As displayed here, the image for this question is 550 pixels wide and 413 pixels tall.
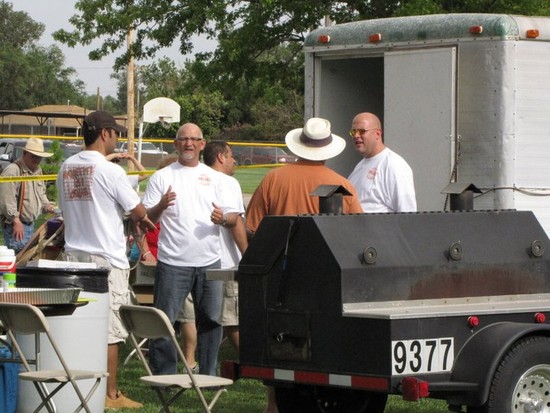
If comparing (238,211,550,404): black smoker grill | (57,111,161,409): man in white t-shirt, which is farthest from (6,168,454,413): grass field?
(238,211,550,404): black smoker grill

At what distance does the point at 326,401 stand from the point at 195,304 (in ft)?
6.42

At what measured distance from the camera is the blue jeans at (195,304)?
361 inches

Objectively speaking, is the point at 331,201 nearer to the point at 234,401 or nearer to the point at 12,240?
the point at 234,401

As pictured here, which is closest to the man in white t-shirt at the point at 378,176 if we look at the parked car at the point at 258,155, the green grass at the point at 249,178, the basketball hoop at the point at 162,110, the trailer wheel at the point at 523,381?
the trailer wheel at the point at 523,381

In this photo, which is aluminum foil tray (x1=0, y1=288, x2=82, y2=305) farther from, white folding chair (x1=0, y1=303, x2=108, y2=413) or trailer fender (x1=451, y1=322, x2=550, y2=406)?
trailer fender (x1=451, y1=322, x2=550, y2=406)

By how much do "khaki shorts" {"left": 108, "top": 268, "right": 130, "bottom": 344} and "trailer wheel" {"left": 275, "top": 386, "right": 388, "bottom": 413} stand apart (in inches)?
59.4

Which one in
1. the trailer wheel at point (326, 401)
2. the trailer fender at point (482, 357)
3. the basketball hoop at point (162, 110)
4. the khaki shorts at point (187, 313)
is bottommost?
the trailer wheel at point (326, 401)

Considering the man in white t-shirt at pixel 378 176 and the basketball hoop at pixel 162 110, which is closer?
the man in white t-shirt at pixel 378 176

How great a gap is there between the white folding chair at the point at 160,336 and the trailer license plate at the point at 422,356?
102 cm

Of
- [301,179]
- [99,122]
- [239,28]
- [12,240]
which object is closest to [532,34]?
[301,179]

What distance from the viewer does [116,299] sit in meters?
8.80

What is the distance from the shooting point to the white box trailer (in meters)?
10.2

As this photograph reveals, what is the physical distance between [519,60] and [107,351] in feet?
13.4

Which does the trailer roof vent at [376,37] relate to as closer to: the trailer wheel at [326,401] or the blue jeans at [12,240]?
the trailer wheel at [326,401]
